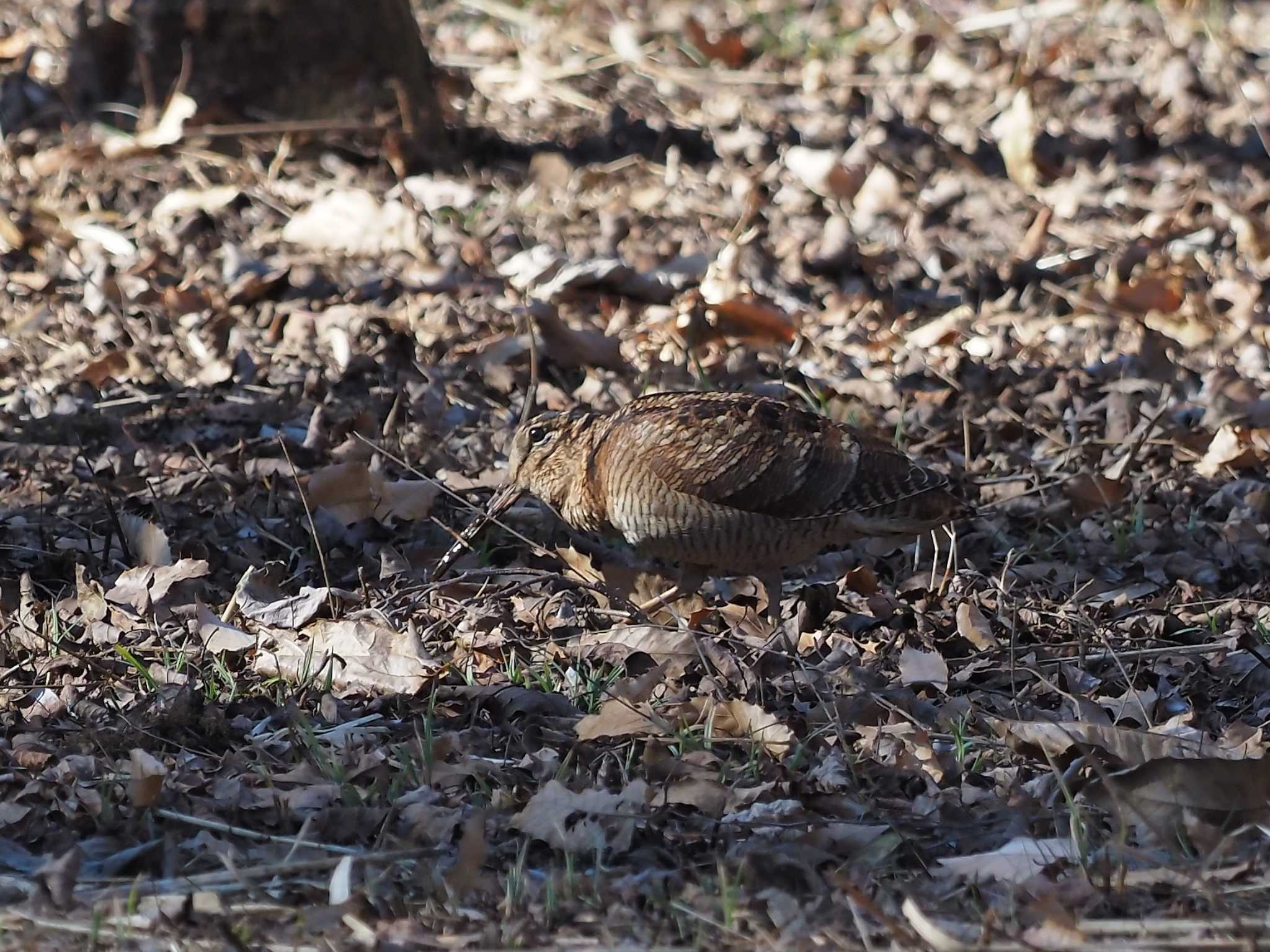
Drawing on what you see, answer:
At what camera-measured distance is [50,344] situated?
254 inches

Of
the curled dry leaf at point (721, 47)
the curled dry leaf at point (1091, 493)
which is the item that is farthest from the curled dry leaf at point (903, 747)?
the curled dry leaf at point (721, 47)

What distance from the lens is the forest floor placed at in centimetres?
324

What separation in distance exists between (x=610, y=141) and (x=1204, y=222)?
9.80 feet

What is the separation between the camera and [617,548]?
5.48 meters

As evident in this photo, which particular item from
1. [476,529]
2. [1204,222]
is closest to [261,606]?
[476,529]

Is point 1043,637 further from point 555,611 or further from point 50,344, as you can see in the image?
point 50,344

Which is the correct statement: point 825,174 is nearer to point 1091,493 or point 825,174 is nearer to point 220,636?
point 1091,493

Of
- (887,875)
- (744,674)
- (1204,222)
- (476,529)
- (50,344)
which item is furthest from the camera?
(1204,222)

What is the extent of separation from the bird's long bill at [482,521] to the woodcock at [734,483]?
0.15 m

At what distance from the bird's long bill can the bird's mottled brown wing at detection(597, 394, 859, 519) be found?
0.37 m

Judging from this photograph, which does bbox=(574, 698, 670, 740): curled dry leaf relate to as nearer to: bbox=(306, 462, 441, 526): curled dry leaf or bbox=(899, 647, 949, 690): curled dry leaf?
bbox=(899, 647, 949, 690): curled dry leaf

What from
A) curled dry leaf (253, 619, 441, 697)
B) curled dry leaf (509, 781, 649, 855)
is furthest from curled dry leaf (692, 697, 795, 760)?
curled dry leaf (253, 619, 441, 697)

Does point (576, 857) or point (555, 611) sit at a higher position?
point (576, 857)

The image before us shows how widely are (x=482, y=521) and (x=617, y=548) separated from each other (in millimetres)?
699
